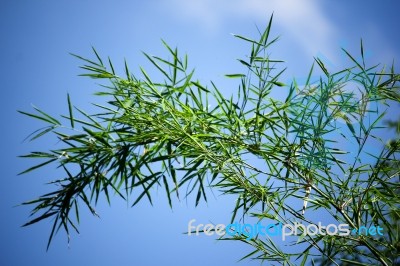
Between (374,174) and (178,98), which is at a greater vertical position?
(178,98)

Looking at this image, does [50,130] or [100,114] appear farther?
[100,114]

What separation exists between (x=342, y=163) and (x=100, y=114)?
1216 mm

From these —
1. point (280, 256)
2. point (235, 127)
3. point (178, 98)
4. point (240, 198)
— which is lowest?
point (280, 256)

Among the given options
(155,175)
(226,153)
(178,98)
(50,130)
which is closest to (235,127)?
(226,153)

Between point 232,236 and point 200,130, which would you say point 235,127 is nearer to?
point 200,130

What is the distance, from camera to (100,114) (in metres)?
2.01

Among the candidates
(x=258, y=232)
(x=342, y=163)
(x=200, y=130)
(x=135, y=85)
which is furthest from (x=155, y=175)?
(x=342, y=163)

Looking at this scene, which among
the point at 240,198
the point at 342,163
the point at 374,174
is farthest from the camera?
the point at 240,198

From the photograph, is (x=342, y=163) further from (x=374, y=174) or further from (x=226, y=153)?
(x=226, y=153)

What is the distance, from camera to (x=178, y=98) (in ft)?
6.59

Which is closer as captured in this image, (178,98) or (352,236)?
(352,236)

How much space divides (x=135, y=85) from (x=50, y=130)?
0.46 metres

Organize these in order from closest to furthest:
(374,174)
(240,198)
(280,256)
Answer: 1. (374,174)
2. (280,256)
3. (240,198)

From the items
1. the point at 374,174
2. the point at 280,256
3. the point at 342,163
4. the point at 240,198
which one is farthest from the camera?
the point at 240,198
